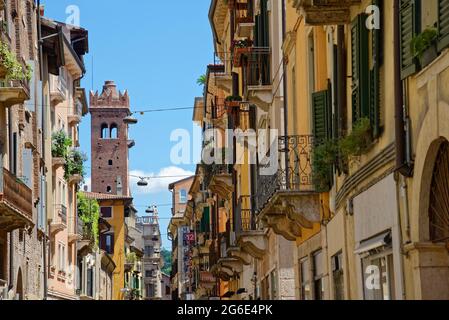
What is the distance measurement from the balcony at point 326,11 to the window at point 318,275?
538 cm

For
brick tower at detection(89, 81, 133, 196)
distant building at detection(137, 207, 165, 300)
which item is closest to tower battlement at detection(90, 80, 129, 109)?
brick tower at detection(89, 81, 133, 196)

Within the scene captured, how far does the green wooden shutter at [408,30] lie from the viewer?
1184 centimetres

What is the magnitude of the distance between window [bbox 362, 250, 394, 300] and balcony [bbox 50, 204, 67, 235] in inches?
1275

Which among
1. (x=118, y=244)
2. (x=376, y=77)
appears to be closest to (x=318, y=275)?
(x=376, y=77)

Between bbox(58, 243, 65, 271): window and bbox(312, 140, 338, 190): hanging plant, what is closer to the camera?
bbox(312, 140, 338, 190): hanging plant

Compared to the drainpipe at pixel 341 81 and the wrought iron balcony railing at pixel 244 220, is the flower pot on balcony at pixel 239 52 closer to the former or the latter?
the wrought iron balcony railing at pixel 244 220

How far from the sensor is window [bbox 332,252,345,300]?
17609mm

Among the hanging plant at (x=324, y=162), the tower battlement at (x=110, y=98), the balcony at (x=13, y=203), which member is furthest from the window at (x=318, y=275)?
the tower battlement at (x=110, y=98)

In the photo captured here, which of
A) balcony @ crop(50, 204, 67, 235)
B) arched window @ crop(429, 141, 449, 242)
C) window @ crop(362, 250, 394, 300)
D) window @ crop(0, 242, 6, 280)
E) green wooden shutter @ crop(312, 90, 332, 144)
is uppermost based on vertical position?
balcony @ crop(50, 204, 67, 235)

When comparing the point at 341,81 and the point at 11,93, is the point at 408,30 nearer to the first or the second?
the point at 341,81

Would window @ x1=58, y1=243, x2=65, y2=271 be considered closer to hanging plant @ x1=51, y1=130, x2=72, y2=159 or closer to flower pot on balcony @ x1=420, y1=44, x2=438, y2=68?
hanging plant @ x1=51, y1=130, x2=72, y2=159

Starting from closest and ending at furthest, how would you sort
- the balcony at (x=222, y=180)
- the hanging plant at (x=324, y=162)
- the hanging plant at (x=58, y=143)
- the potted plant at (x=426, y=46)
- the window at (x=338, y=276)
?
the potted plant at (x=426, y=46) → the hanging plant at (x=324, y=162) → the window at (x=338, y=276) → the balcony at (x=222, y=180) → the hanging plant at (x=58, y=143)

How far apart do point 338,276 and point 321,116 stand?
8.47 feet

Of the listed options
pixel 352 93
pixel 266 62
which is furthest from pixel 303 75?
pixel 266 62
